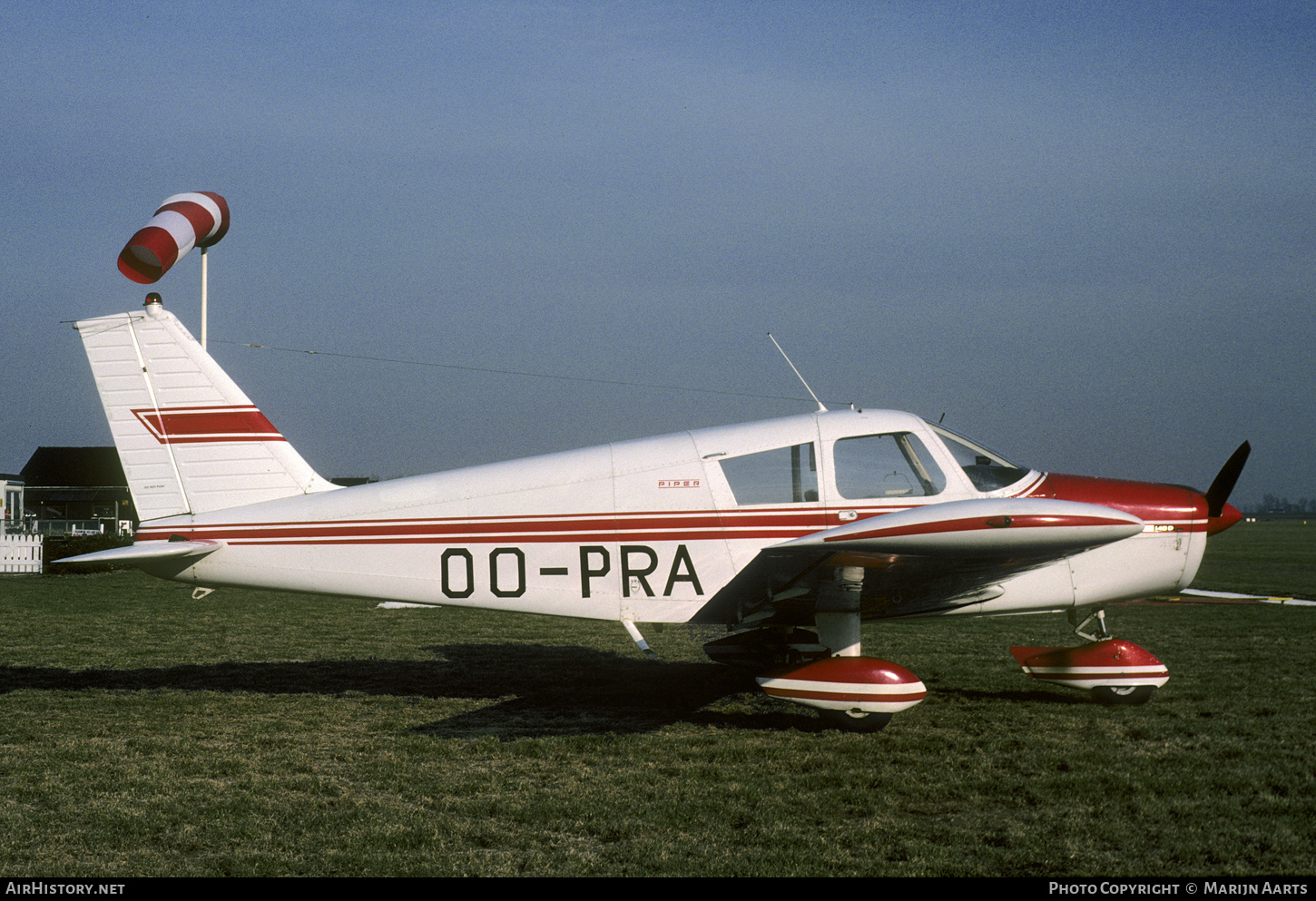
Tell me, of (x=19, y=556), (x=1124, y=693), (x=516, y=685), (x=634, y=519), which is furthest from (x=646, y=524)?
(x=19, y=556)

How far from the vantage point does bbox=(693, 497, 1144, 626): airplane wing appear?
16.6 feet

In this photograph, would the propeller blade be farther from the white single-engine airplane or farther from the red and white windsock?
the red and white windsock

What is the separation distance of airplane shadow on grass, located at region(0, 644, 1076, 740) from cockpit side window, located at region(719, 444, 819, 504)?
1.59 meters

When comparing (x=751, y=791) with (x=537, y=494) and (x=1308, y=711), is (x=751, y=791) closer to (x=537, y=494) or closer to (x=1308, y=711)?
(x=537, y=494)

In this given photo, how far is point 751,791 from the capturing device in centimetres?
492

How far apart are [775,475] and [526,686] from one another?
10.3 ft

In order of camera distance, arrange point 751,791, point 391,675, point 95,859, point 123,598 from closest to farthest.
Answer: point 95,859 < point 751,791 < point 391,675 < point 123,598

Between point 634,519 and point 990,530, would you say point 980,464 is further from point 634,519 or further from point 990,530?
point 634,519

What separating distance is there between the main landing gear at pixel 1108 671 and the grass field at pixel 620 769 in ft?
0.66

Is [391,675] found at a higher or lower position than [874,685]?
lower

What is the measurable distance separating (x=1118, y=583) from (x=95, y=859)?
6.49 meters

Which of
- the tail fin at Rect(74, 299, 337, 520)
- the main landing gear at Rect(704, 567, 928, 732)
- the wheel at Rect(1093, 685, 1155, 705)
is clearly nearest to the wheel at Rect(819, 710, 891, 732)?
the main landing gear at Rect(704, 567, 928, 732)
